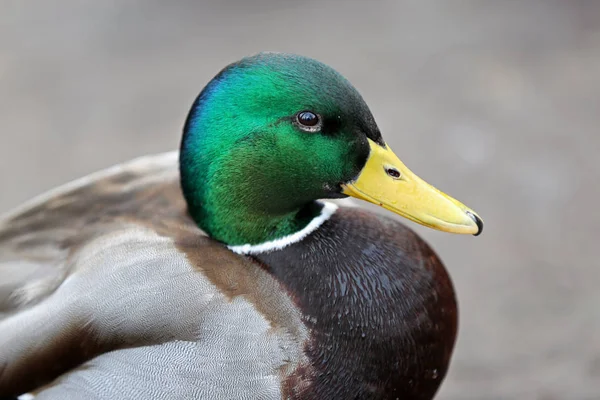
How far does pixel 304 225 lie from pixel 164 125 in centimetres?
260

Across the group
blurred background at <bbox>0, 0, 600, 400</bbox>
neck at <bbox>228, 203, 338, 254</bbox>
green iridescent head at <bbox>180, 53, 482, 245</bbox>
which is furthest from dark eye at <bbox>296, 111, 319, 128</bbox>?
blurred background at <bbox>0, 0, 600, 400</bbox>

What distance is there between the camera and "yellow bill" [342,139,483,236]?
2396 mm

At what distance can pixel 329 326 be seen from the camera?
2426 mm

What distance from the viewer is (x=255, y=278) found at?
2439 millimetres

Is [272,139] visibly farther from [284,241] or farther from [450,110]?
[450,110]

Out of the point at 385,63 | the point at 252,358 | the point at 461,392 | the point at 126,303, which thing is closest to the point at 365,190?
the point at 252,358

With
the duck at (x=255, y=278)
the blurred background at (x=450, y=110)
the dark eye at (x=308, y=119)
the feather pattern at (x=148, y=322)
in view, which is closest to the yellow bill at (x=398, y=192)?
the duck at (x=255, y=278)

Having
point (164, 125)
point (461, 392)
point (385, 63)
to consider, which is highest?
point (385, 63)

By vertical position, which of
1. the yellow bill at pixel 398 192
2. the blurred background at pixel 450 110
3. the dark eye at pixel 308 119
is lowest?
the blurred background at pixel 450 110

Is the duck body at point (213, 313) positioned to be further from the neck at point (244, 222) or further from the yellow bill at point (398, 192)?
the yellow bill at point (398, 192)

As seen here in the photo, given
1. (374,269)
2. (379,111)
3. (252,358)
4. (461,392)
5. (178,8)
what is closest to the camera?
(252,358)

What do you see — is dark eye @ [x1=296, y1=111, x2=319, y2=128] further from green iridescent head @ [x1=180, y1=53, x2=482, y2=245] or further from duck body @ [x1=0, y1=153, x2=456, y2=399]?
duck body @ [x1=0, y1=153, x2=456, y2=399]

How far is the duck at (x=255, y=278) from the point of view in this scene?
91.8 inches

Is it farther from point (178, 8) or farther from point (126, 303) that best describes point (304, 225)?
point (178, 8)
